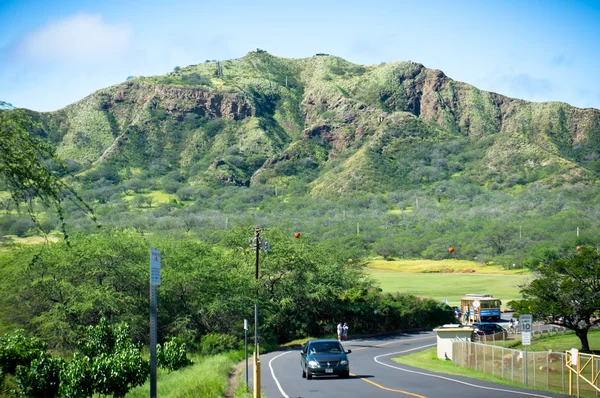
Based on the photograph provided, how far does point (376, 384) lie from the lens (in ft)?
89.0

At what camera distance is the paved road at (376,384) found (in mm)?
23922

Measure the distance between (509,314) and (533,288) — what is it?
2861 centimetres

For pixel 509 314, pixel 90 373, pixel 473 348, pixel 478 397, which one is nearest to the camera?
pixel 478 397

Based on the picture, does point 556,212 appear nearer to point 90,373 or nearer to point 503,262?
point 503,262

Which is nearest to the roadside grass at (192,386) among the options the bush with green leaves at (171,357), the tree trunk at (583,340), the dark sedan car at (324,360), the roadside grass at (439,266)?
the bush with green leaves at (171,357)

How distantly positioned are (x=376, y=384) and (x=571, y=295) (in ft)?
82.4

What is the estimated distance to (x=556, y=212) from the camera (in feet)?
530

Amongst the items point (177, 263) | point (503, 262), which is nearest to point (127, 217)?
point (503, 262)

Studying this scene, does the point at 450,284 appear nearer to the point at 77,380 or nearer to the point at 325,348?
the point at 325,348

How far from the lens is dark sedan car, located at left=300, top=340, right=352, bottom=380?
2977 centimetres

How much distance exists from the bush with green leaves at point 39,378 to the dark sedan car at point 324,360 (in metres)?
9.37

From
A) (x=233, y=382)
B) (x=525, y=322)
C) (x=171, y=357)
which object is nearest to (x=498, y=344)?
(x=525, y=322)

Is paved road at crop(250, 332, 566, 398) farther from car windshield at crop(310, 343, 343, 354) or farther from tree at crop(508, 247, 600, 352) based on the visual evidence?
tree at crop(508, 247, 600, 352)

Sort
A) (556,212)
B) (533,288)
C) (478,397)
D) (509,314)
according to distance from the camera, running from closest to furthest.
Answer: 1. (478,397)
2. (533,288)
3. (509,314)
4. (556,212)
